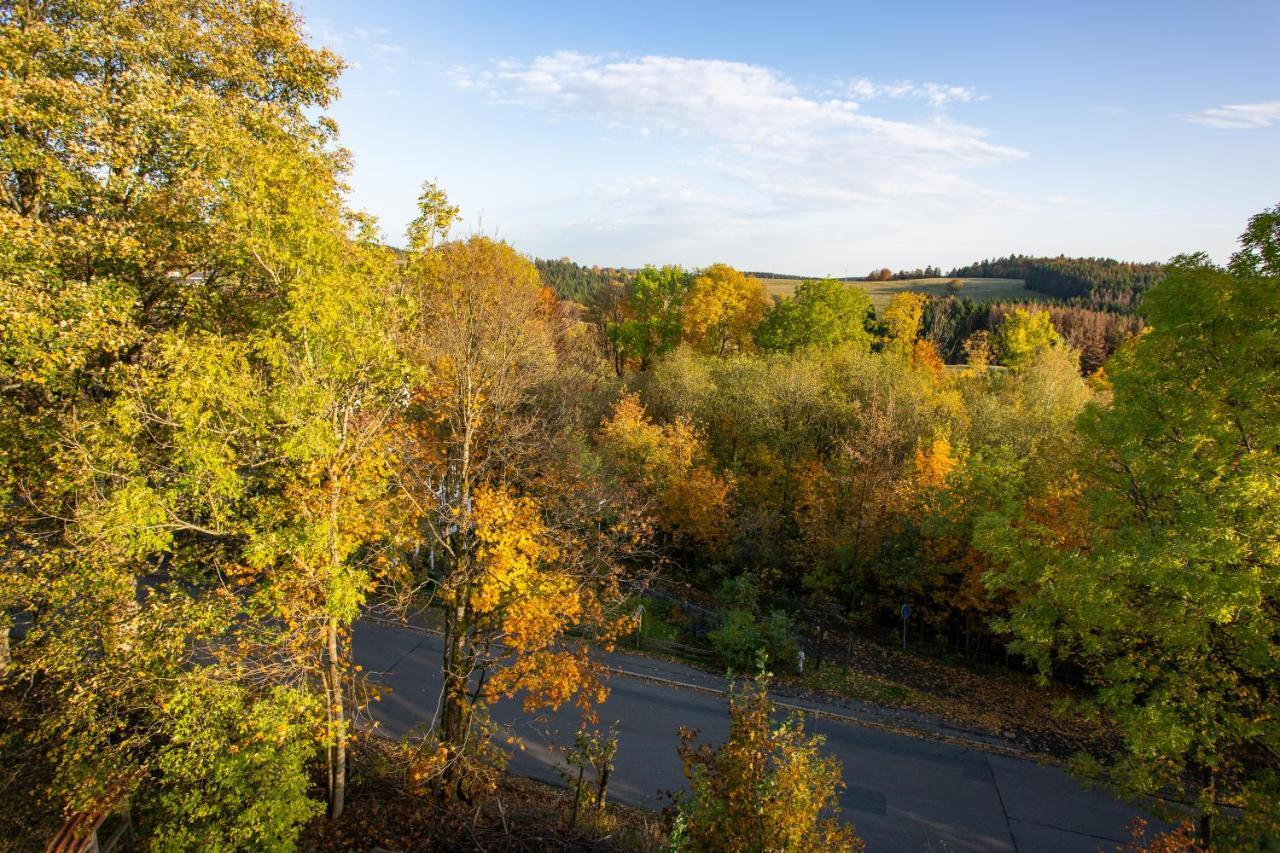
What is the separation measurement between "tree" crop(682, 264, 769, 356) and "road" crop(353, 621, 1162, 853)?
3109 cm

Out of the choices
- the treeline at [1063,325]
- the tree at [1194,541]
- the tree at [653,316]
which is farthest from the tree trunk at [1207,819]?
the treeline at [1063,325]

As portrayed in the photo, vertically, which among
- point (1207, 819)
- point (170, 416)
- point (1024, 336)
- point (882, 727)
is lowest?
point (882, 727)

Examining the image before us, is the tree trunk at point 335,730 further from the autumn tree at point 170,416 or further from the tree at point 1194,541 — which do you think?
the tree at point 1194,541

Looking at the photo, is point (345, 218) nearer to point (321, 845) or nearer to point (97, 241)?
point (97, 241)

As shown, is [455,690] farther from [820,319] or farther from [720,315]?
[720,315]

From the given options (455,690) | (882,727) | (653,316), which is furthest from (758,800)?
(653,316)

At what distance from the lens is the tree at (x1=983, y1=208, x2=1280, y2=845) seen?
947 cm

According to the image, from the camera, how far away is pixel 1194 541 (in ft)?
31.2

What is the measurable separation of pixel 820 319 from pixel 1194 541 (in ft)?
108

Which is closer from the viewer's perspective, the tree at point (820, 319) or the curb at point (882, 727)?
the curb at point (882, 727)

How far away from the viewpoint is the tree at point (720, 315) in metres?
45.2

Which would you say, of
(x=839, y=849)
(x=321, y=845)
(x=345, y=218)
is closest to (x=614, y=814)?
(x=321, y=845)

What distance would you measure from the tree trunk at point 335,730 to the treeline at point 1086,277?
101 meters

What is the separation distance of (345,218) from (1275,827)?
18420 millimetres
